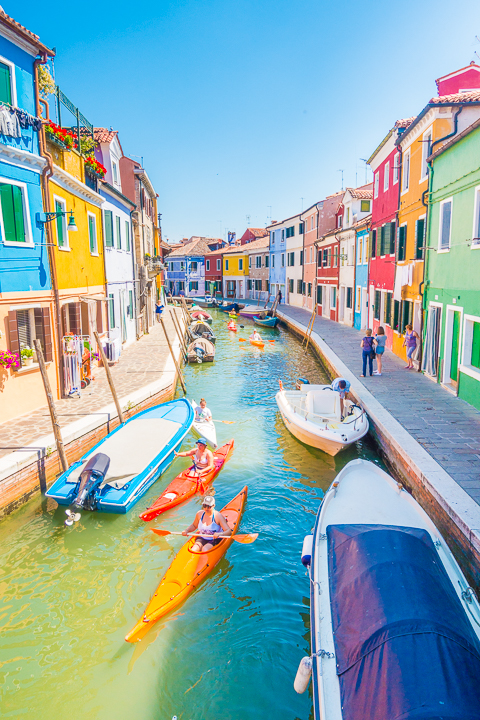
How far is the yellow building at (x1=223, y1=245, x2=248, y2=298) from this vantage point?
194 feet

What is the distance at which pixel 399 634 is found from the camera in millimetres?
4250

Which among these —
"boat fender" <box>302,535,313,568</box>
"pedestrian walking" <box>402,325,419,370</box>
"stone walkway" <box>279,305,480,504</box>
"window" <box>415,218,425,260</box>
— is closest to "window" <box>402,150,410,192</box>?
"window" <box>415,218,425,260</box>

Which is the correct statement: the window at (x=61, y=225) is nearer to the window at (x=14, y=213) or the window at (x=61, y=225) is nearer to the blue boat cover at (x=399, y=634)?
the window at (x=14, y=213)

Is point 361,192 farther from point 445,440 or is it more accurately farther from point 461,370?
point 445,440

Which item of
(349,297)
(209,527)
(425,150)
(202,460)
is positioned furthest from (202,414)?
(349,297)

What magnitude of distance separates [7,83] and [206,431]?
29.7 ft

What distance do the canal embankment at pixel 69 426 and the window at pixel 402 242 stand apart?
932 cm

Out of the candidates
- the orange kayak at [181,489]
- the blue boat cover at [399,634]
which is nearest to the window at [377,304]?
the orange kayak at [181,489]

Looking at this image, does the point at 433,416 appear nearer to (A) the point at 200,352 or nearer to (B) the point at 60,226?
(B) the point at 60,226

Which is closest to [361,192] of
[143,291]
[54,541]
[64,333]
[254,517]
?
[143,291]

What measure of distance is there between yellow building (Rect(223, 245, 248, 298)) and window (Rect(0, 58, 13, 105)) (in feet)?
157

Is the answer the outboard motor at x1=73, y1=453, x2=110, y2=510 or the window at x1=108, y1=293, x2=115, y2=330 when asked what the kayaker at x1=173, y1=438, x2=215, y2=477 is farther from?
the window at x1=108, y1=293, x2=115, y2=330

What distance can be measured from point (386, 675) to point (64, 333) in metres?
12.7

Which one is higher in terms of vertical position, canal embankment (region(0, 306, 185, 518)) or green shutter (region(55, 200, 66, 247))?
green shutter (region(55, 200, 66, 247))
